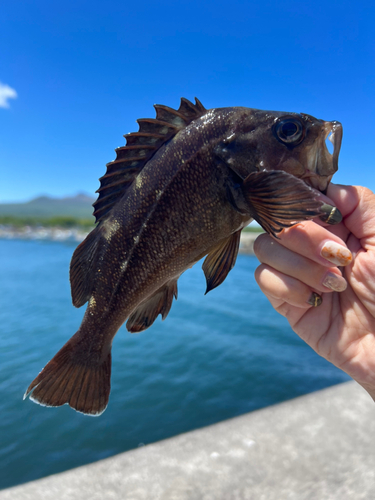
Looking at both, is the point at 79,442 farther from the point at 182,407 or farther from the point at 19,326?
the point at 19,326

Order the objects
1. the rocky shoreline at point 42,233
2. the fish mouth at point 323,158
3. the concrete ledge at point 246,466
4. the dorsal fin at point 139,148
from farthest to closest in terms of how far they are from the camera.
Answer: the rocky shoreline at point 42,233 → the concrete ledge at point 246,466 → the dorsal fin at point 139,148 → the fish mouth at point 323,158

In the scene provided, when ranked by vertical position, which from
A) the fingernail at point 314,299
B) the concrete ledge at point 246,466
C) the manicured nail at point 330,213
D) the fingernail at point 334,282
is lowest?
the concrete ledge at point 246,466

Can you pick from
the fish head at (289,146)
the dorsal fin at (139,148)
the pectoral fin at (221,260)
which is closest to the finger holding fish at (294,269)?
the pectoral fin at (221,260)

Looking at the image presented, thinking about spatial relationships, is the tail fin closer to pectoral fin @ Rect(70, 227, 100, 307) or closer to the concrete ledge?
pectoral fin @ Rect(70, 227, 100, 307)

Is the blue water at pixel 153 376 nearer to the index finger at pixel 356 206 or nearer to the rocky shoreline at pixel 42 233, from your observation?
the index finger at pixel 356 206

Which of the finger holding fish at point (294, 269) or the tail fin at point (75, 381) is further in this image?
the finger holding fish at point (294, 269)

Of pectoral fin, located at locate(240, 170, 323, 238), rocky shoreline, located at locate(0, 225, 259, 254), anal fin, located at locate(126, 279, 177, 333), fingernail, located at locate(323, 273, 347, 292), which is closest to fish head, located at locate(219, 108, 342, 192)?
pectoral fin, located at locate(240, 170, 323, 238)

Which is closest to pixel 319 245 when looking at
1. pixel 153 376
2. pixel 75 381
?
pixel 75 381
